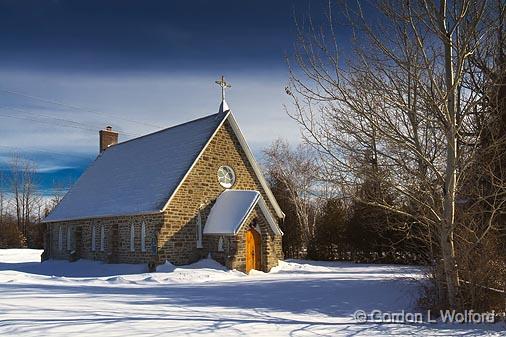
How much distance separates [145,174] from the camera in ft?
92.7

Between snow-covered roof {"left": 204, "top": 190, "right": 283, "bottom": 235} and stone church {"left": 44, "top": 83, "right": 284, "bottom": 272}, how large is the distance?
0.17 feet

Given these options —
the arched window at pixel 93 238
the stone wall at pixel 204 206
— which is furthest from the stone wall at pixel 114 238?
the stone wall at pixel 204 206

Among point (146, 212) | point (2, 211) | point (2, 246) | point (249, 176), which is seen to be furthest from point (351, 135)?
point (2, 211)

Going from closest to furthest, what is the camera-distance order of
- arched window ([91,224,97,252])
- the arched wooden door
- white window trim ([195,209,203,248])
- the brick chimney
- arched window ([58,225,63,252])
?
1. the arched wooden door
2. white window trim ([195,209,203,248])
3. arched window ([91,224,97,252])
4. arched window ([58,225,63,252])
5. the brick chimney

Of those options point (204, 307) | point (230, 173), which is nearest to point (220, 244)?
point (230, 173)

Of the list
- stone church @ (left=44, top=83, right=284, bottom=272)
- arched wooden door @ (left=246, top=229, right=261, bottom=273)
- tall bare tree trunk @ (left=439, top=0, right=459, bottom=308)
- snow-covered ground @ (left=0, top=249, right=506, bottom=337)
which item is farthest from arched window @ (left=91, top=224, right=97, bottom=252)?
tall bare tree trunk @ (left=439, top=0, right=459, bottom=308)

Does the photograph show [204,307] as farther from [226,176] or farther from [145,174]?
[145,174]

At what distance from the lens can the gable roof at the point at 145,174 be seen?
2559cm

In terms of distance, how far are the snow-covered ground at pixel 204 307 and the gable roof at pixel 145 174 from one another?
5284 mm

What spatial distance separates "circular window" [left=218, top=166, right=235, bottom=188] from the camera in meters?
27.1

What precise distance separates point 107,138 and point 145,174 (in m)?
12.6

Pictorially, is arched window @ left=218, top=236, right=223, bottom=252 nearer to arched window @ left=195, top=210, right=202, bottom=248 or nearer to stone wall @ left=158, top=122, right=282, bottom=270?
stone wall @ left=158, top=122, right=282, bottom=270

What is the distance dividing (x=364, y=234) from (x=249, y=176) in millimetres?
9925

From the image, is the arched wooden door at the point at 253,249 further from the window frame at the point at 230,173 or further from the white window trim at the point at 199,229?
the window frame at the point at 230,173
